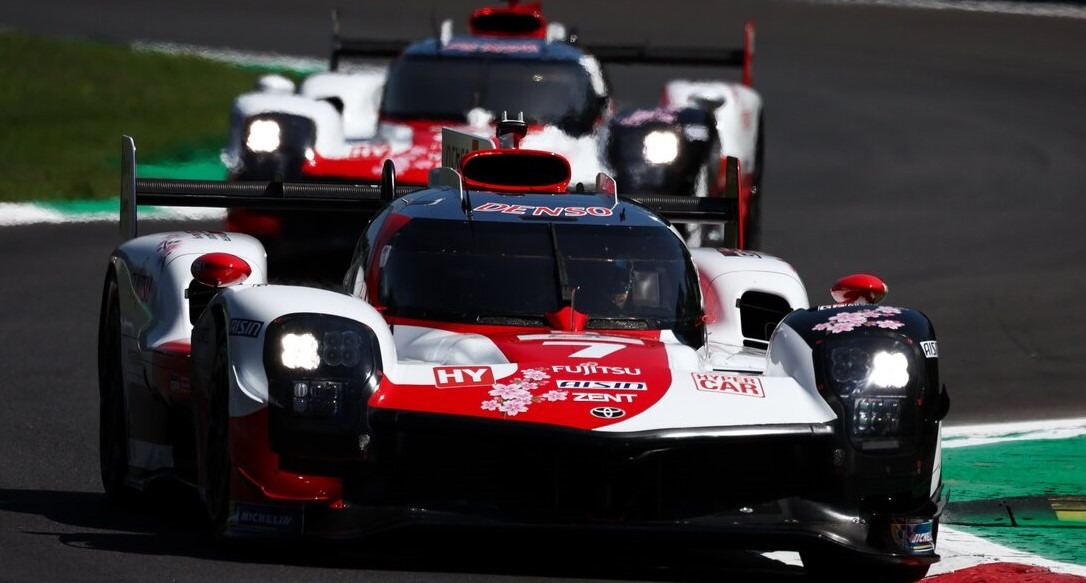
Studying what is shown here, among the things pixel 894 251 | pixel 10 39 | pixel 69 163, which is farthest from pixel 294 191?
pixel 10 39

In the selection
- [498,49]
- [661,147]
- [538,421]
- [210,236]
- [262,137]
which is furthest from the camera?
[498,49]

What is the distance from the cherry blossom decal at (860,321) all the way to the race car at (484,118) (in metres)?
4.39

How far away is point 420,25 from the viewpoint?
94.5 feet

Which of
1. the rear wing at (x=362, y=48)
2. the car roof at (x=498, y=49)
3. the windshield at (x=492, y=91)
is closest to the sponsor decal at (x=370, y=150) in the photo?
the windshield at (x=492, y=91)

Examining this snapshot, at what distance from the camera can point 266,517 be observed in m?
6.65

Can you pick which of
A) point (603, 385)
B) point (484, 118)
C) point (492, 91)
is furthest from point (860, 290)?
point (492, 91)

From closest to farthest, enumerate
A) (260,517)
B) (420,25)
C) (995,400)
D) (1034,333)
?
(260,517), (995,400), (1034,333), (420,25)

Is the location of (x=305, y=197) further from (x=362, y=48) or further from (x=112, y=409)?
(x=362, y=48)

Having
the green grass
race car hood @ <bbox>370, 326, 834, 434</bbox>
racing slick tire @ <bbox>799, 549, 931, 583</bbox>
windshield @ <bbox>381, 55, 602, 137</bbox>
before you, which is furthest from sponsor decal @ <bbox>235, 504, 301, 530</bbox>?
the green grass

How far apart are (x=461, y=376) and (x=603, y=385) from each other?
423mm

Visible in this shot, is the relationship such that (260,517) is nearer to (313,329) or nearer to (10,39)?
(313,329)

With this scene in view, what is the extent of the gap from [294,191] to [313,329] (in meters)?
2.95

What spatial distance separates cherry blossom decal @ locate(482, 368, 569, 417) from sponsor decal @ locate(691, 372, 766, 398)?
0.46m

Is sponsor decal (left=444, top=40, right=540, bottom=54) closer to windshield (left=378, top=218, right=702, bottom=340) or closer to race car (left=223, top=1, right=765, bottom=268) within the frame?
race car (left=223, top=1, right=765, bottom=268)
